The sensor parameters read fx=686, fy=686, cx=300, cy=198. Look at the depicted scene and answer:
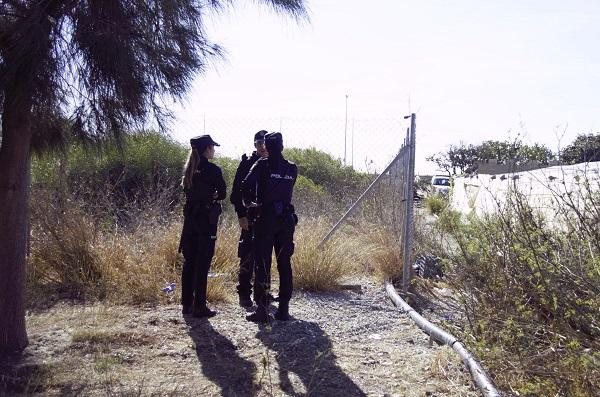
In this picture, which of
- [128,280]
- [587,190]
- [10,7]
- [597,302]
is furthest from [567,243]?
[128,280]

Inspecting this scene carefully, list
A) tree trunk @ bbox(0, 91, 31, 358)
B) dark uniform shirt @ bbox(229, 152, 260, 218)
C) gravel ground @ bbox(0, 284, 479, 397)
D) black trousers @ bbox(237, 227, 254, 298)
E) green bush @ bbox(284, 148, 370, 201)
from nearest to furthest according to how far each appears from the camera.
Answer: gravel ground @ bbox(0, 284, 479, 397) → tree trunk @ bbox(0, 91, 31, 358) → dark uniform shirt @ bbox(229, 152, 260, 218) → black trousers @ bbox(237, 227, 254, 298) → green bush @ bbox(284, 148, 370, 201)

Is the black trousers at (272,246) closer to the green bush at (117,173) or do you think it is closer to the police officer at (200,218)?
the police officer at (200,218)

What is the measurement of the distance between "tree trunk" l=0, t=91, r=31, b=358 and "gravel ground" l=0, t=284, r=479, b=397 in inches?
10.4

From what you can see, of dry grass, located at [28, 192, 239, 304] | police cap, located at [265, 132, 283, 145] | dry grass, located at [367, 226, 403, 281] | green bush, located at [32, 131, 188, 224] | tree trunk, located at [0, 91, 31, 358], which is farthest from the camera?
dry grass, located at [367, 226, 403, 281]

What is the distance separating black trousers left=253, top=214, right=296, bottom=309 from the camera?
6383 millimetres

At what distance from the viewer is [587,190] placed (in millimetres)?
4312

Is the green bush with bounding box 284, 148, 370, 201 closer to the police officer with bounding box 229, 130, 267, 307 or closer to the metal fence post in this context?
the metal fence post

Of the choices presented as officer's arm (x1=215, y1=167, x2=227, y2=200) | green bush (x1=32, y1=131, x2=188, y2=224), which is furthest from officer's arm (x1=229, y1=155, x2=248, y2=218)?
green bush (x1=32, y1=131, x2=188, y2=224)

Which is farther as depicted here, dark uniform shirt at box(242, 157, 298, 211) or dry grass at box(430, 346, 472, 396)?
dark uniform shirt at box(242, 157, 298, 211)

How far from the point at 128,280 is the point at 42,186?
233 cm

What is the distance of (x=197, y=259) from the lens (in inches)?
255

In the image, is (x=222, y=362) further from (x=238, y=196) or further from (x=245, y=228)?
(x=238, y=196)

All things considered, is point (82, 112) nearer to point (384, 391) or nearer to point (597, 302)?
point (384, 391)

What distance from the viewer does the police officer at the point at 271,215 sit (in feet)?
20.9
